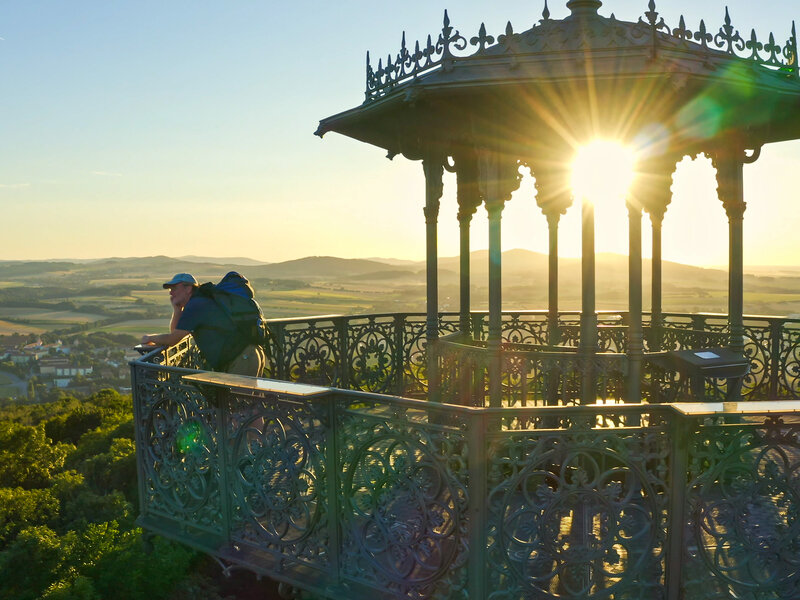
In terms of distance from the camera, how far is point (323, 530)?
5.08m

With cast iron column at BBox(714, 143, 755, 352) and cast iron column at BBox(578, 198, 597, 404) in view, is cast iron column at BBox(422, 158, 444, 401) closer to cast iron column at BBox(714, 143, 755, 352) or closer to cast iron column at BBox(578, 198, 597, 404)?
cast iron column at BBox(578, 198, 597, 404)

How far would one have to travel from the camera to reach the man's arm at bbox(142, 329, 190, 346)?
677 cm

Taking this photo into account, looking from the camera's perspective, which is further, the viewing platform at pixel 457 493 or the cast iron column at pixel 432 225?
the cast iron column at pixel 432 225

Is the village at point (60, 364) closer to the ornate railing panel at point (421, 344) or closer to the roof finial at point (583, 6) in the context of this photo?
the ornate railing panel at point (421, 344)

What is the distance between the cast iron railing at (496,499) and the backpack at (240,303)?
202 centimetres

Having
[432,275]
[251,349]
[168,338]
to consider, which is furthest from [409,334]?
[168,338]

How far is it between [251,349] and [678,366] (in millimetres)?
5265

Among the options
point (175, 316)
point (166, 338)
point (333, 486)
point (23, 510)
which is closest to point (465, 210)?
point (175, 316)

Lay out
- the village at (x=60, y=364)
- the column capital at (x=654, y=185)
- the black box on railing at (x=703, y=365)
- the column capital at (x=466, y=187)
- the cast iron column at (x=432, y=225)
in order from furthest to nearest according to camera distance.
Result: the village at (x=60, y=364) < the column capital at (x=466, y=187) < the cast iron column at (x=432, y=225) < the column capital at (x=654, y=185) < the black box on railing at (x=703, y=365)

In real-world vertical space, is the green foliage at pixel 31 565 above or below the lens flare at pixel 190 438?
below

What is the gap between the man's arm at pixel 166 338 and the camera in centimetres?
677

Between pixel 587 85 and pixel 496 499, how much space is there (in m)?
4.68

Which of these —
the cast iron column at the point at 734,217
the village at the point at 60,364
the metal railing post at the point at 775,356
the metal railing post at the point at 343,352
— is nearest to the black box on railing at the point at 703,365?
the cast iron column at the point at 734,217

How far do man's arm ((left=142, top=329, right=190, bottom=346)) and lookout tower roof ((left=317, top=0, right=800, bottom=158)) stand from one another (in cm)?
360
